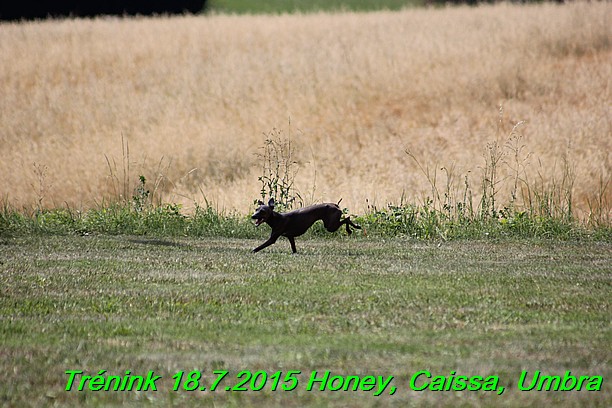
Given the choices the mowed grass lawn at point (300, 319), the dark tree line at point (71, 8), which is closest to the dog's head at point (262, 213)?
the mowed grass lawn at point (300, 319)

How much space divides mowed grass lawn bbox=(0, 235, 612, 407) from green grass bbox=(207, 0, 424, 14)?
94.7 feet

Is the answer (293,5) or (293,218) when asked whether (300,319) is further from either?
(293,5)

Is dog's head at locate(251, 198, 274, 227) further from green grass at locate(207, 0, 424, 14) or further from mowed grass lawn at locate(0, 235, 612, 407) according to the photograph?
green grass at locate(207, 0, 424, 14)

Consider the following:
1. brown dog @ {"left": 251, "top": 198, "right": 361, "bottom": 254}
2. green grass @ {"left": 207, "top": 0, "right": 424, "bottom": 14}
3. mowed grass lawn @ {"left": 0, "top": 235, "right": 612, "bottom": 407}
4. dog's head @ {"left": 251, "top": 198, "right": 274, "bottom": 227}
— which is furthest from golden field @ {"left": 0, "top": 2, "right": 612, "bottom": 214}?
green grass @ {"left": 207, "top": 0, "right": 424, "bottom": 14}

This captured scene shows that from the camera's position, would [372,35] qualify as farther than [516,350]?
Yes

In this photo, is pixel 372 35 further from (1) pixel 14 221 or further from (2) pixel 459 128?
(1) pixel 14 221

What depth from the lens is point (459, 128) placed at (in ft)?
60.7

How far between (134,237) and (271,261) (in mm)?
2989

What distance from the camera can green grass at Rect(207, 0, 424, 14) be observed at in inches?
1527

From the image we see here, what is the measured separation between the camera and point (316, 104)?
806 inches

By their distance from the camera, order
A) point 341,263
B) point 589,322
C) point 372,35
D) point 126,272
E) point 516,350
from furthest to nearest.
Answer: point 372,35 → point 341,263 → point 126,272 → point 589,322 → point 516,350

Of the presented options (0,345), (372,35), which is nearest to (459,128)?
(372,35)

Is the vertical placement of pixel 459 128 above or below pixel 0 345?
below

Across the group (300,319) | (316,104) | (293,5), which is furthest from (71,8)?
(300,319)
